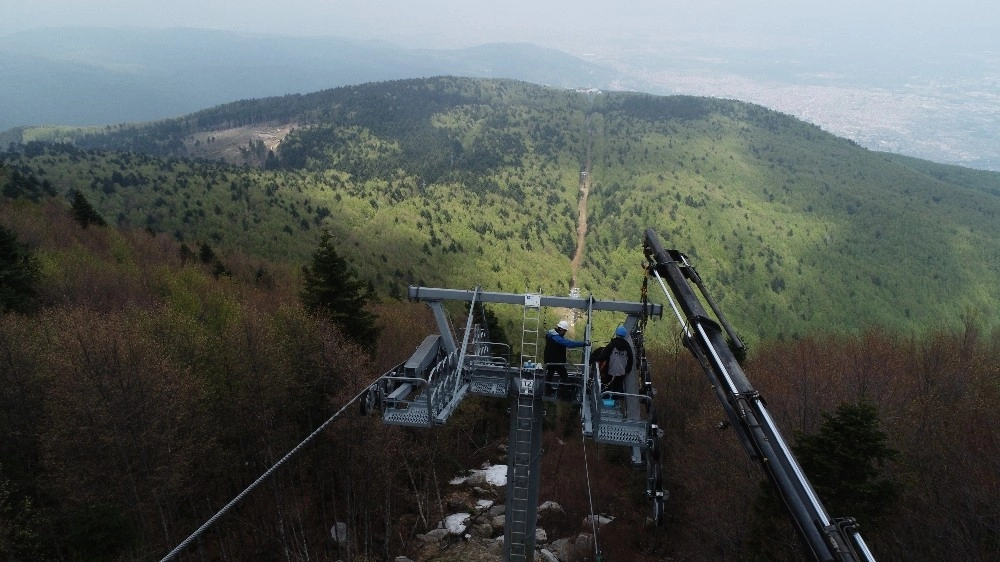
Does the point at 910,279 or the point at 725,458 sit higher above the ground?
the point at 725,458

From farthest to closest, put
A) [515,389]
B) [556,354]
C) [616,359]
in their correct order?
1. [556,354]
2. [515,389]
3. [616,359]

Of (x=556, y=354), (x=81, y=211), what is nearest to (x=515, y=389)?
(x=556, y=354)

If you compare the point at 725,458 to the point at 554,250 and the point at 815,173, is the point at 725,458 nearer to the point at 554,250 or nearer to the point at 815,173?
the point at 554,250

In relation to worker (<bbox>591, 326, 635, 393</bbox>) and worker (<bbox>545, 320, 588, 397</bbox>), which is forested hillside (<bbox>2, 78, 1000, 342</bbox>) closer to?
worker (<bbox>545, 320, 588, 397</bbox>)

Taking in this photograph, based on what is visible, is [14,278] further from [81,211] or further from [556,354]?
[81,211]

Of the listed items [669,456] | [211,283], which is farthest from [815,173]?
[211,283]

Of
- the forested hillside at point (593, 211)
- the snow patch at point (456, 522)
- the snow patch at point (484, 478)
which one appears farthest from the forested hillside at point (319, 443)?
the forested hillside at point (593, 211)
